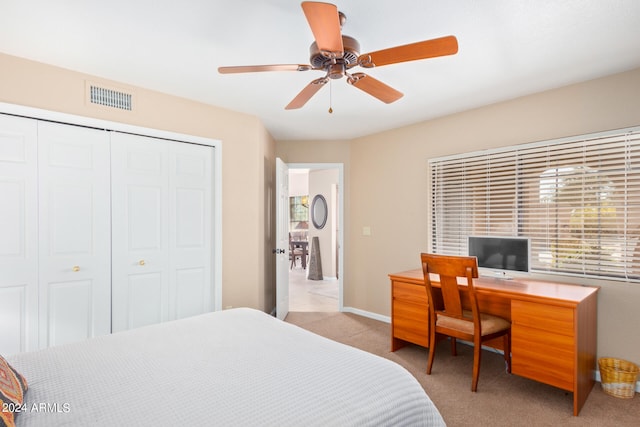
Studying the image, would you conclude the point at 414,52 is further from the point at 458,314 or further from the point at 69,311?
the point at 69,311

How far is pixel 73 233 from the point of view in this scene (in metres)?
2.63

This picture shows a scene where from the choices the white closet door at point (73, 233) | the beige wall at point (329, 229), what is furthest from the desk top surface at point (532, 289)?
the beige wall at point (329, 229)

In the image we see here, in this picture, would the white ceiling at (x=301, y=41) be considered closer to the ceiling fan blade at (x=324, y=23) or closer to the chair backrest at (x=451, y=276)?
the ceiling fan blade at (x=324, y=23)

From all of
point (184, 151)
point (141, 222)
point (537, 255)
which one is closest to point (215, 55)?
point (184, 151)

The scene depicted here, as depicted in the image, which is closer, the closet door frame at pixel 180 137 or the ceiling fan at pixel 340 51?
the ceiling fan at pixel 340 51

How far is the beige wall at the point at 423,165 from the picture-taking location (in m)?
2.65

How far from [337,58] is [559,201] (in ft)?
7.81

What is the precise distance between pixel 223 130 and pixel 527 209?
3032mm

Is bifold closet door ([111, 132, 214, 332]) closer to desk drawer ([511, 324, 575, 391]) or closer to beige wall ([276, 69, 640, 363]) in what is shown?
beige wall ([276, 69, 640, 363])

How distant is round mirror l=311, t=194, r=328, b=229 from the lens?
7293 millimetres

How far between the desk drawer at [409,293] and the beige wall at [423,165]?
79 centimetres

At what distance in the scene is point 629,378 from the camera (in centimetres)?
244

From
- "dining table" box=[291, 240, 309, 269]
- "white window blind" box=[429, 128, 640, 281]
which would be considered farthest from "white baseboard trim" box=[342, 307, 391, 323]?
"dining table" box=[291, 240, 309, 269]

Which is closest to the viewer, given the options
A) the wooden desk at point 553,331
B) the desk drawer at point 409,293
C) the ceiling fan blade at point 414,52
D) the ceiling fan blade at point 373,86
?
the ceiling fan blade at point 414,52
